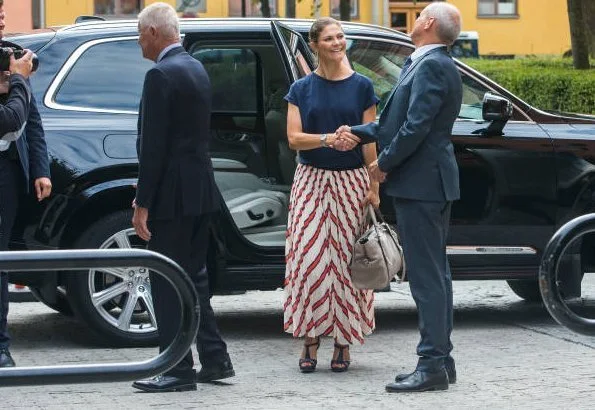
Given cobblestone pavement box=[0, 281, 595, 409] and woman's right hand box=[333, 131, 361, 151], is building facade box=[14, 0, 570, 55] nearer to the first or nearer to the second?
cobblestone pavement box=[0, 281, 595, 409]

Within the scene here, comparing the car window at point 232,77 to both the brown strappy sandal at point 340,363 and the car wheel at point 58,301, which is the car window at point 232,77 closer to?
the car wheel at point 58,301

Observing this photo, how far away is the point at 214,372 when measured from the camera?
23.3 feet

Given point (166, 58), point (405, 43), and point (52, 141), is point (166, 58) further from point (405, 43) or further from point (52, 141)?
point (405, 43)

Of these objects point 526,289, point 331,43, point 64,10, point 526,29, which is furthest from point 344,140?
point 526,29

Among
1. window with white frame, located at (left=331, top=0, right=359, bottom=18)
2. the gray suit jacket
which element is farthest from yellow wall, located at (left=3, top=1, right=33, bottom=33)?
A: the gray suit jacket

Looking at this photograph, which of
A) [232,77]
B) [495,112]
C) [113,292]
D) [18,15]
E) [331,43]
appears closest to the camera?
[331,43]

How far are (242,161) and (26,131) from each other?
1472mm

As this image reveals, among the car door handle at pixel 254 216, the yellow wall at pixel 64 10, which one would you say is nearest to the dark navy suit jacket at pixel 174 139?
the car door handle at pixel 254 216

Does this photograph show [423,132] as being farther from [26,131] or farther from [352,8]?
[352,8]

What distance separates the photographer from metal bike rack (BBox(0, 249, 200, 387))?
4691 mm

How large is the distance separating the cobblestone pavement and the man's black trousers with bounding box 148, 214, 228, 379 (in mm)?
160

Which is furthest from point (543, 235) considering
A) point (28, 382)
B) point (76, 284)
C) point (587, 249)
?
point (28, 382)

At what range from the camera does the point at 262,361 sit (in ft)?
25.5

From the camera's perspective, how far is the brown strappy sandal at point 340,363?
7.46 meters
